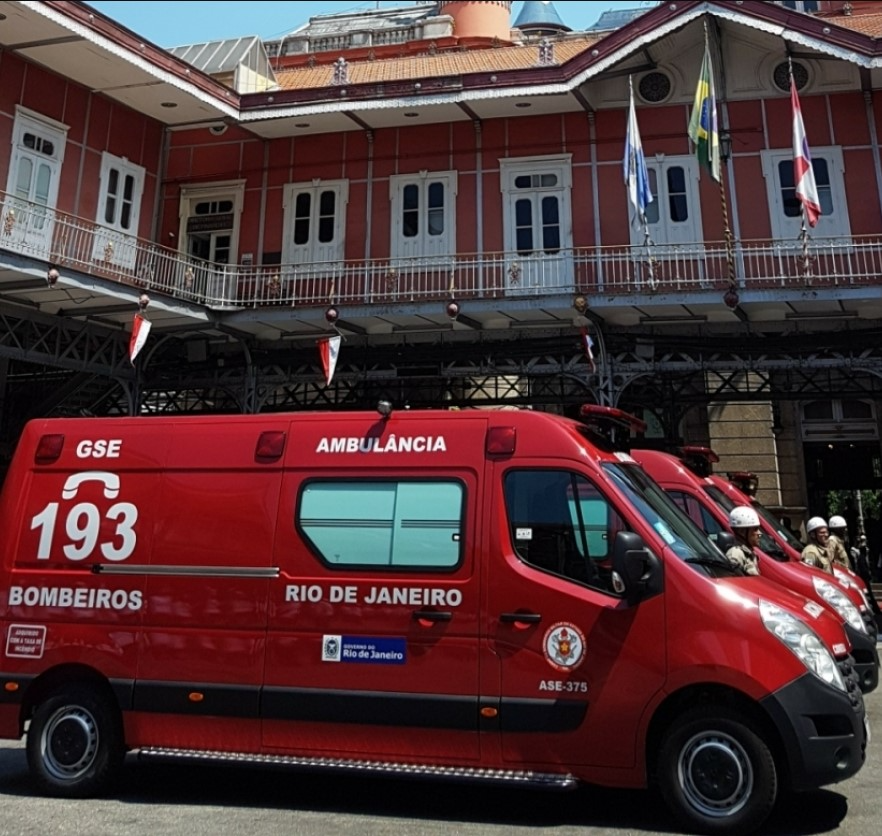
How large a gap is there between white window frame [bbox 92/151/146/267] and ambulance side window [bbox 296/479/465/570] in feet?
41.3

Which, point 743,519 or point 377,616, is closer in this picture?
point 377,616

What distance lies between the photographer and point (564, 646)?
5098 mm

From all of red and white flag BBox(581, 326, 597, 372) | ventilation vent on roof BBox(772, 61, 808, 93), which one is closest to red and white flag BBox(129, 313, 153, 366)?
red and white flag BBox(581, 326, 597, 372)

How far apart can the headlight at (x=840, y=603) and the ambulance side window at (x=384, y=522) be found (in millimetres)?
4808

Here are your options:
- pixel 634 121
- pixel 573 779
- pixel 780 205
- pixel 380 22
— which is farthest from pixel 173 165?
pixel 380 22

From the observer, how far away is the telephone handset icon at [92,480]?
20.4ft

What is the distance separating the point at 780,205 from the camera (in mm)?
16578

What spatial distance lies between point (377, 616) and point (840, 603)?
17.4 ft

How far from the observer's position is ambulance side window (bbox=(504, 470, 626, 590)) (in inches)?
205

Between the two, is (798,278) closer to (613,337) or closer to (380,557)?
(613,337)

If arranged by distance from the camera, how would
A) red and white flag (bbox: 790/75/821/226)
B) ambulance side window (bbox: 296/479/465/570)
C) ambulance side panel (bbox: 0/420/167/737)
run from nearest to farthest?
ambulance side window (bbox: 296/479/465/570), ambulance side panel (bbox: 0/420/167/737), red and white flag (bbox: 790/75/821/226)

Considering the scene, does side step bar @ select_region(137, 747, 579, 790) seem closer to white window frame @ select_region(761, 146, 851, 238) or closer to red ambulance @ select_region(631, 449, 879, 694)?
red ambulance @ select_region(631, 449, 879, 694)

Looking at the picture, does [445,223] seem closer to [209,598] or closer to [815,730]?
[209,598]

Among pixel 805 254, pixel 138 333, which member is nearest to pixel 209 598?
pixel 138 333
